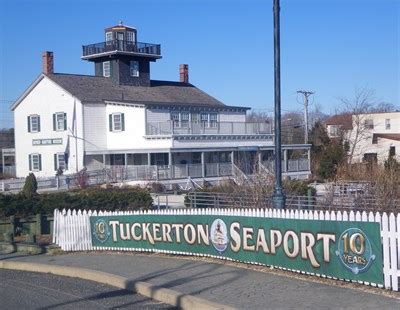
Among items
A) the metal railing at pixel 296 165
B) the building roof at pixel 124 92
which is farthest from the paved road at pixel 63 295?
the metal railing at pixel 296 165

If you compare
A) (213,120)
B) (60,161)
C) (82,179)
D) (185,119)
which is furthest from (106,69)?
(82,179)

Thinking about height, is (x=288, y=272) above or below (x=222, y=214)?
below

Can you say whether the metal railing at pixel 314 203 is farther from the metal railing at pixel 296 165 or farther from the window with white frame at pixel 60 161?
the window with white frame at pixel 60 161

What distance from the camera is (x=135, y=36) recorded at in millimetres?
57031

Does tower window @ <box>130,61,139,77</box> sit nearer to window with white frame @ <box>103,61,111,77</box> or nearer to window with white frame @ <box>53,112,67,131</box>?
window with white frame @ <box>103,61,111,77</box>

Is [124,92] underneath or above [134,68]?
underneath

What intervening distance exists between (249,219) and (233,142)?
1626 inches

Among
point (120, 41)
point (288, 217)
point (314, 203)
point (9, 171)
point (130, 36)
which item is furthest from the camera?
point (9, 171)

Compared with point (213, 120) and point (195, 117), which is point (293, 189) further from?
point (213, 120)

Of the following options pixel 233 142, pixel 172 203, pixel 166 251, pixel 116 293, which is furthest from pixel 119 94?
pixel 116 293

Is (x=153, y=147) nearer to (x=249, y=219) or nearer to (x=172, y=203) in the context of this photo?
(x=172, y=203)

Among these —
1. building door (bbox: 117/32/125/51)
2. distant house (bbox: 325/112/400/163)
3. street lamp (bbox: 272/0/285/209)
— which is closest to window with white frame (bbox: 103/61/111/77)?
building door (bbox: 117/32/125/51)

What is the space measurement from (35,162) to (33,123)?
10.8 feet

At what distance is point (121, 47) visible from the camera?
55.0m
